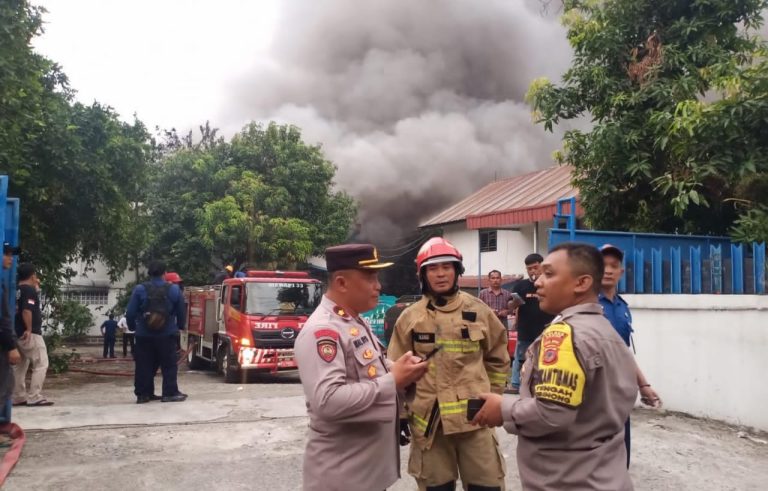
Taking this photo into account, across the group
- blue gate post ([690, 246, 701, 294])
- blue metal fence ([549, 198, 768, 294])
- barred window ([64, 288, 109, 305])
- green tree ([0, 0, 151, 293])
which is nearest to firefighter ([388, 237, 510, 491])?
blue metal fence ([549, 198, 768, 294])

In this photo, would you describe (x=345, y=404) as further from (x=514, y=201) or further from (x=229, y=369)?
(x=514, y=201)

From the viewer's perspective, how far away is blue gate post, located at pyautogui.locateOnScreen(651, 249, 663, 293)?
721 centimetres

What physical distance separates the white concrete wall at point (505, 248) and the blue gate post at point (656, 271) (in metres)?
9.20

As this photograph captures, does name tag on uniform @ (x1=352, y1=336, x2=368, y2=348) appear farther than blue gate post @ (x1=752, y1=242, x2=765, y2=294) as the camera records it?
No

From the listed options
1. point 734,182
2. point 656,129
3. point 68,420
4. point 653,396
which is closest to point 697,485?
point 653,396

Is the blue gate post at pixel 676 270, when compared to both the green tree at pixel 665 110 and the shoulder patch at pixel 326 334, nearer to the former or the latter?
the green tree at pixel 665 110

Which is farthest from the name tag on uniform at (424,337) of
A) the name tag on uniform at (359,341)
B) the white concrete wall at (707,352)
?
the white concrete wall at (707,352)

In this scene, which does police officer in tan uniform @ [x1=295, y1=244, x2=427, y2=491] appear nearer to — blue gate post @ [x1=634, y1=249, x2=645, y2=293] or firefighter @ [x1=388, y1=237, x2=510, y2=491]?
firefighter @ [x1=388, y1=237, x2=510, y2=491]

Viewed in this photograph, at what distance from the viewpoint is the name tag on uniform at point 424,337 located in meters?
3.12

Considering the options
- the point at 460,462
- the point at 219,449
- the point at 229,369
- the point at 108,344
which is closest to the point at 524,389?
the point at 460,462

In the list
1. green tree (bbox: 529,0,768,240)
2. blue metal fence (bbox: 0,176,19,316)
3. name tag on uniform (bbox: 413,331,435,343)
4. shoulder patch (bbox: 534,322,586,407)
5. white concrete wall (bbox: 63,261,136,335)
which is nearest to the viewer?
shoulder patch (bbox: 534,322,586,407)

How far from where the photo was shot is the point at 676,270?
704 cm

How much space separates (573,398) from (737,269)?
535 centimetres

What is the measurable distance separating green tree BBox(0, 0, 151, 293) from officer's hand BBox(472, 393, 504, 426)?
8671mm
